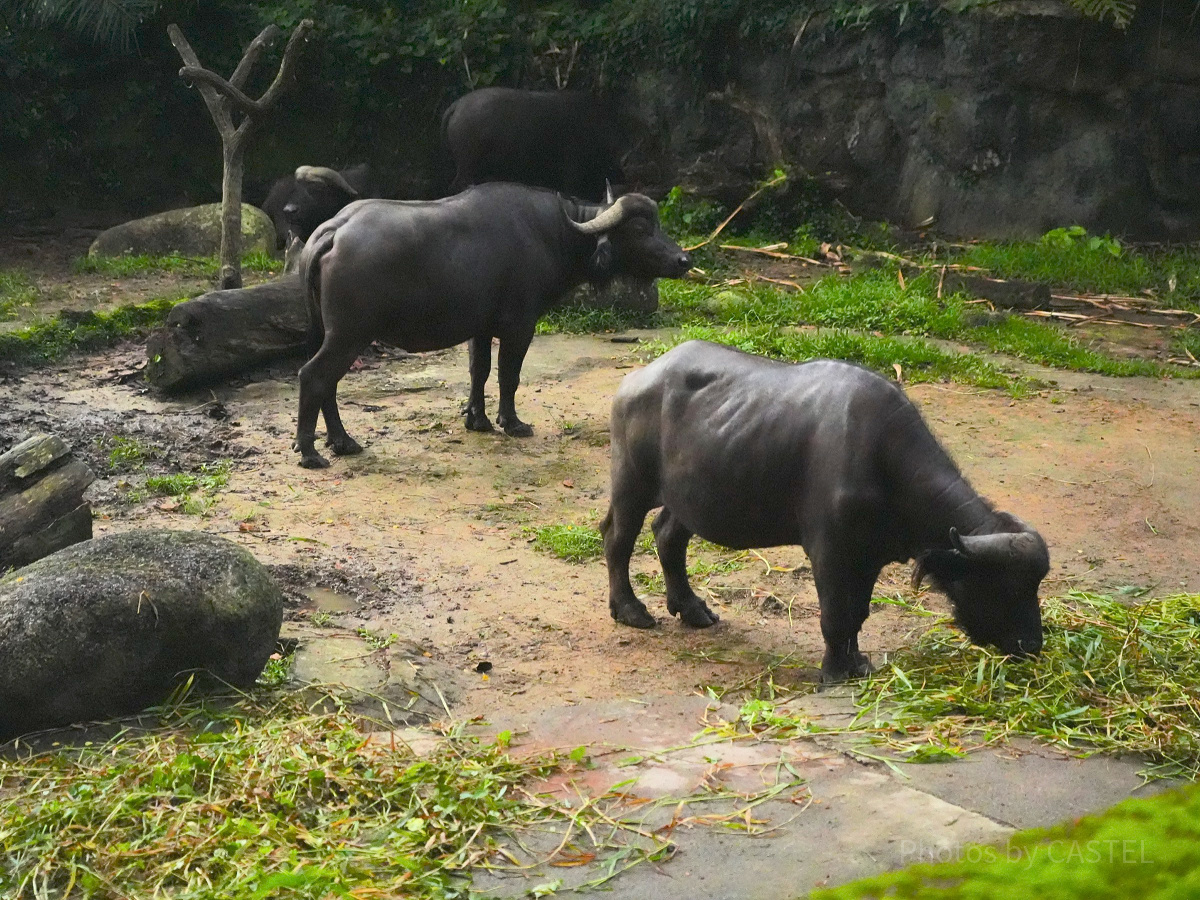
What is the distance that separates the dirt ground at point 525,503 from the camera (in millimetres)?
6387

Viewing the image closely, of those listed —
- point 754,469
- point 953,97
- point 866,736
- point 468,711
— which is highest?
point 953,97

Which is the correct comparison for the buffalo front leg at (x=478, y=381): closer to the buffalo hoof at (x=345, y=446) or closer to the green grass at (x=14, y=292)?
the buffalo hoof at (x=345, y=446)

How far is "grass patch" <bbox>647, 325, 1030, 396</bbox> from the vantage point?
36.1 feet

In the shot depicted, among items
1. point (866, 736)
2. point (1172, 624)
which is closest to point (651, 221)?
point (1172, 624)

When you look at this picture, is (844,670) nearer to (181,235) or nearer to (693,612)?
(693,612)

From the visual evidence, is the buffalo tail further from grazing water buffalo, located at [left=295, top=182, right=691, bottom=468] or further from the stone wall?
the stone wall

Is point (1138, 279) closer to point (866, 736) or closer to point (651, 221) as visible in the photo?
point (651, 221)

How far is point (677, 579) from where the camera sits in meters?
6.67

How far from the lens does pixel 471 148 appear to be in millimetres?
18422

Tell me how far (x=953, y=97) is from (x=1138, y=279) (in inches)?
142

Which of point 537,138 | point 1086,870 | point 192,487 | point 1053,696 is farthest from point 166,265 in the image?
point 1086,870

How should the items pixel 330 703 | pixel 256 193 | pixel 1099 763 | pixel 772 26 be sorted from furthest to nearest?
pixel 256 193 → pixel 772 26 → pixel 330 703 → pixel 1099 763

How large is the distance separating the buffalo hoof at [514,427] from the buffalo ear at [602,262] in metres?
1.32

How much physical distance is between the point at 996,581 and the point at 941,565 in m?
0.27
